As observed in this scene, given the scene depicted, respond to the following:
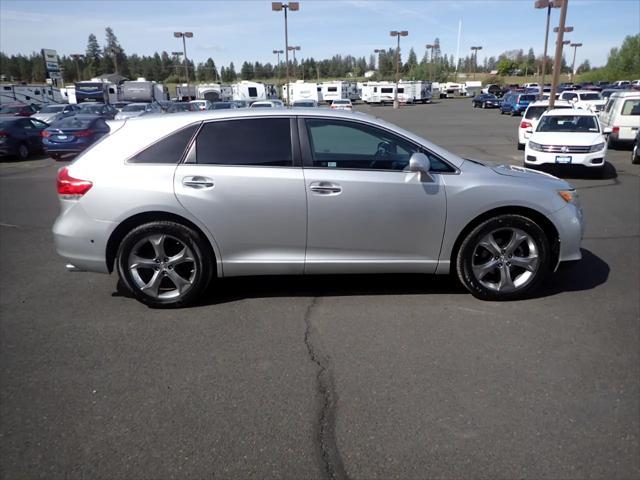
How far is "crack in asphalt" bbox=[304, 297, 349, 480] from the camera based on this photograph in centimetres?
249

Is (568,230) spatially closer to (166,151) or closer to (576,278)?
(576,278)

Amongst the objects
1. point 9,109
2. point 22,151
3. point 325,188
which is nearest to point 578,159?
point 325,188

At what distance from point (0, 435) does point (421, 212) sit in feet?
11.0

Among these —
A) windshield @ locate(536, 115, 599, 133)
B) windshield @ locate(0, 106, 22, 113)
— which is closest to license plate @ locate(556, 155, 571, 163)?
windshield @ locate(536, 115, 599, 133)

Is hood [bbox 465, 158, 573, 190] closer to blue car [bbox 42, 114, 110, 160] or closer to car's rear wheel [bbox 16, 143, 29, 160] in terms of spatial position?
blue car [bbox 42, 114, 110, 160]

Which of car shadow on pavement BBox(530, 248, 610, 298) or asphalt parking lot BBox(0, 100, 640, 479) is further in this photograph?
car shadow on pavement BBox(530, 248, 610, 298)

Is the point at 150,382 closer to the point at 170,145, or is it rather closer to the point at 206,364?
the point at 206,364

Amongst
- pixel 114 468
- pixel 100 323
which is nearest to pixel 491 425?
pixel 114 468

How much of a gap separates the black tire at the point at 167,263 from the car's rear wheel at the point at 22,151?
15.6 m

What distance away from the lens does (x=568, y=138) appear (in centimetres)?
1192

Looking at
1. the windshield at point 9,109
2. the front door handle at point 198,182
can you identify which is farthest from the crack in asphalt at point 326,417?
the windshield at point 9,109

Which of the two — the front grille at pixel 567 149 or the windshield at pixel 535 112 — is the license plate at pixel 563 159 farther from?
the windshield at pixel 535 112

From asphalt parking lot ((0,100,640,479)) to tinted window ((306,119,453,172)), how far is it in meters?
1.24

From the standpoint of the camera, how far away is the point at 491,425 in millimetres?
2805
